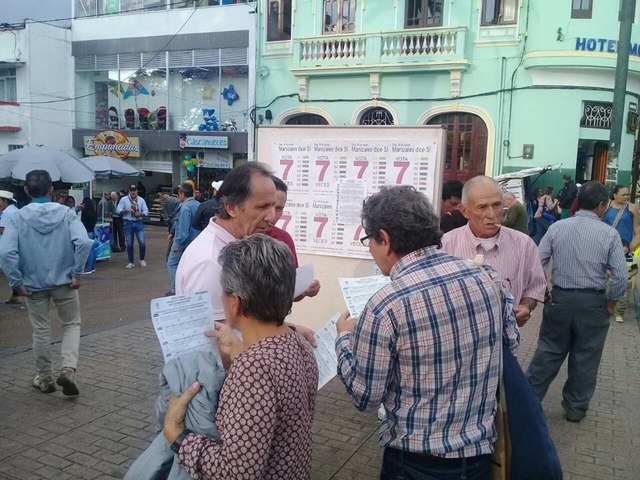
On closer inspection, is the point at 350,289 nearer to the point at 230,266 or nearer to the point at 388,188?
the point at 388,188

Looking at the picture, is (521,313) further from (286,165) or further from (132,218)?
(132,218)

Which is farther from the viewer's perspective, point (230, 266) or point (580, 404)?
point (580, 404)

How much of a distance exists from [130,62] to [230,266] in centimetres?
2350

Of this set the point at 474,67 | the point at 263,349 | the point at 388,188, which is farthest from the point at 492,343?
the point at 474,67

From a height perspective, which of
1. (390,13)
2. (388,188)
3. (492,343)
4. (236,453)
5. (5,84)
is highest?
(390,13)

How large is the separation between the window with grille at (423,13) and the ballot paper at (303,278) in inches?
628

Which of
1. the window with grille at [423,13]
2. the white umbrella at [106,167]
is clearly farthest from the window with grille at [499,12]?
the white umbrella at [106,167]

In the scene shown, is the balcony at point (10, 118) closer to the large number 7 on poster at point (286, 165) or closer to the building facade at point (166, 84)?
the building facade at point (166, 84)

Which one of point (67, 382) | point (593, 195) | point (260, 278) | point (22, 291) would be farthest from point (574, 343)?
point (22, 291)

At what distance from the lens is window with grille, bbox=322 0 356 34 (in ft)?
59.5

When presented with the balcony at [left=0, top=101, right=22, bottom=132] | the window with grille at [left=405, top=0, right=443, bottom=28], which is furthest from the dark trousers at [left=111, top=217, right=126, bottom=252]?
the balcony at [left=0, top=101, right=22, bottom=132]

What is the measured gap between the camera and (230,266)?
71.9 inches

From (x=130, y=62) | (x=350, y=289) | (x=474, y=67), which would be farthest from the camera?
(x=130, y=62)

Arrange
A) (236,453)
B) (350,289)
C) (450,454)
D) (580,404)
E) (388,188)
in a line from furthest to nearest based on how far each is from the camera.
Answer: (580,404) → (350,289) → (388,188) → (450,454) → (236,453)
